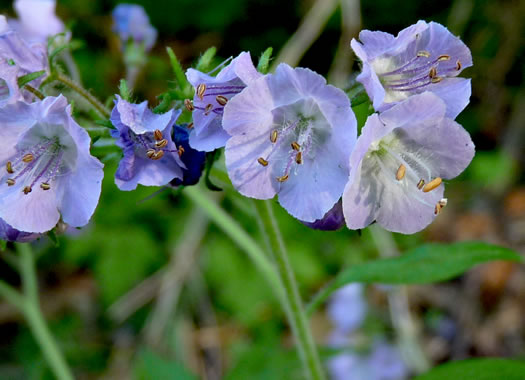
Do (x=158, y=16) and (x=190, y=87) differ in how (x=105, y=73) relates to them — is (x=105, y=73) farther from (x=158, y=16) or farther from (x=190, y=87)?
(x=190, y=87)

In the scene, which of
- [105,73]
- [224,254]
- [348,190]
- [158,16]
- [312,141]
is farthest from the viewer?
[158,16]

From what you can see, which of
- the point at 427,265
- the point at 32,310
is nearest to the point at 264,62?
the point at 427,265

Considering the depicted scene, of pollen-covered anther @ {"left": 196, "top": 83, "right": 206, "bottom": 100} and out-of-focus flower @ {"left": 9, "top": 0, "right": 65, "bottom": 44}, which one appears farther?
out-of-focus flower @ {"left": 9, "top": 0, "right": 65, "bottom": 44}

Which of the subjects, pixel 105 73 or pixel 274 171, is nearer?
pixel 274 171

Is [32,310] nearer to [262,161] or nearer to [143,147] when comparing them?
[143,147]

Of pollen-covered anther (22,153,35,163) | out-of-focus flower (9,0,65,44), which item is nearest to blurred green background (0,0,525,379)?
out-of-focus flower (9,0,65,44)

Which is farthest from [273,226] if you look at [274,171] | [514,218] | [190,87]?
[514,218]

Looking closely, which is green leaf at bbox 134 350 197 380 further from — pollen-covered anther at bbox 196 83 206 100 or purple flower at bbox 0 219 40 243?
pollen-covered anther at bbox 196 83 206 100

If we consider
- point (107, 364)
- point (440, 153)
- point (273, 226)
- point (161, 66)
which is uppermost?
point (440, 153)
